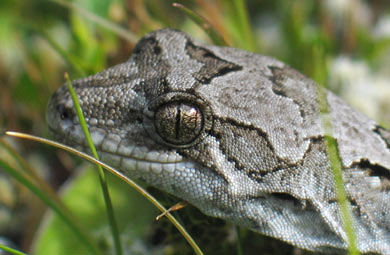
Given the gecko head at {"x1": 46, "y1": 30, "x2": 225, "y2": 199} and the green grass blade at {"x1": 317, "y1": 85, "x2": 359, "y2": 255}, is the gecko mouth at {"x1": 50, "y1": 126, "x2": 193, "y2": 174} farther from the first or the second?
the green grass blade at {"x1": 317, "y1": 85, "x2": 359, "y2": 255}

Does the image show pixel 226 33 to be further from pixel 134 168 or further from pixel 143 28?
pixel 134 168

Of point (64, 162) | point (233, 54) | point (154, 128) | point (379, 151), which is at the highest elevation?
point (233, 54)

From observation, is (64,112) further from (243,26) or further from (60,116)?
(243,26)

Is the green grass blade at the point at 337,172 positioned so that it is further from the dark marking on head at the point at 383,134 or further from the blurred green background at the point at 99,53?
the blurred green background at the point at 99,53

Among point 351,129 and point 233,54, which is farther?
point 233,54

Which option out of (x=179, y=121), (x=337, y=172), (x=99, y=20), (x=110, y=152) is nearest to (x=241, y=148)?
(x=179, y=121)

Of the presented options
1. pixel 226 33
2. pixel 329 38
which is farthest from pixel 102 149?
pixel 329 38

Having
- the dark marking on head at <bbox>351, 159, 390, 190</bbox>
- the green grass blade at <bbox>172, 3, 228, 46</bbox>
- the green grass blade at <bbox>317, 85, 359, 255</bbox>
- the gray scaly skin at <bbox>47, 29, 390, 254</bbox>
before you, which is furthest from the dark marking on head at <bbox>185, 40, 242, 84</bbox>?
the dark marking on head at <bbox>351, 159, 390, 190</bbox>
